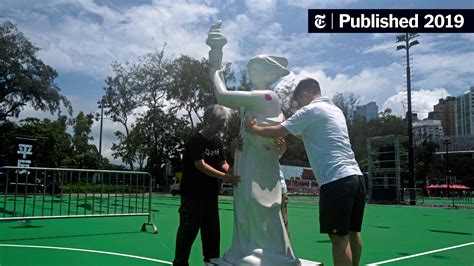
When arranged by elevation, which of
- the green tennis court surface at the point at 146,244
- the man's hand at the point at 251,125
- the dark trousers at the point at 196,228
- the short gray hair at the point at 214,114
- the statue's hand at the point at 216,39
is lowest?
the green tennis court surface at the point at 146,244

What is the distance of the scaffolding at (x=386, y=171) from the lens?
2317 centimetres

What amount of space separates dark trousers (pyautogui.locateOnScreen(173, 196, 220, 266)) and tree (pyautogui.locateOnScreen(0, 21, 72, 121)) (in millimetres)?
29348

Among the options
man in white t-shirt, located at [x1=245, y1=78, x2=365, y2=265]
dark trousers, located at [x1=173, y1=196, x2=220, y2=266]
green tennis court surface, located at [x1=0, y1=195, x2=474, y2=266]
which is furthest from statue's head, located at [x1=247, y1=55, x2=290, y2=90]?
green tennis court surface, located at [x1=0, y1=195, x2=474, y2=266]

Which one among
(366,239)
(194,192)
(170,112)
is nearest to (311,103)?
(194,192)

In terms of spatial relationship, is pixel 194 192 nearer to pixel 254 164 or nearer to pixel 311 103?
pixel 254 164

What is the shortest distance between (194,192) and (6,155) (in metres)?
33.3

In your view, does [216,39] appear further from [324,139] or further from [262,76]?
[324,139]

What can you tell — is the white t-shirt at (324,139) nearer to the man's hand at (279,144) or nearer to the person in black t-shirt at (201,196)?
the man's hand at (279,144)

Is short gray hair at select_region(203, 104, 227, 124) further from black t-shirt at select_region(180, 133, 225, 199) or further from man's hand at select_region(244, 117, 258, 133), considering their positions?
man's hand at select_region(244, 117, 258, 133)

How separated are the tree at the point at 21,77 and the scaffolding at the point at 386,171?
22.7 meters

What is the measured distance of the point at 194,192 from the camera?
383 centimetres

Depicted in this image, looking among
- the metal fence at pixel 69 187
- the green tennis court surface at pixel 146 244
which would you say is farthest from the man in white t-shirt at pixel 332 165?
the metal fence at pixel 69 187

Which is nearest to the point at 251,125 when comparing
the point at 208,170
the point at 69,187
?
the point at 208,170

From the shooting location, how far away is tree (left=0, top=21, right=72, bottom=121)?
28.8m
